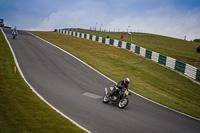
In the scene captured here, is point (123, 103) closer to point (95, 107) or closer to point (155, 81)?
point (95, 107)

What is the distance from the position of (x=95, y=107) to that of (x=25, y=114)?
403 centimetres

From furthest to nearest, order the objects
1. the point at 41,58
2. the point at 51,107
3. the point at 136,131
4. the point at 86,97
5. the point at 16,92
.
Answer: the point at 41,58
the point at 86,97
the point at 16,92
the point at 51,107
the point at 136,131

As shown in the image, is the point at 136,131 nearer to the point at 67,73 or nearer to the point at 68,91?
the point at 68,91

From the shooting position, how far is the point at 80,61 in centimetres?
2591

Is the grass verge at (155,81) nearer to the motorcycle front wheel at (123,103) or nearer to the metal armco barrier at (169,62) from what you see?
the metal armco barrier at (169,62)

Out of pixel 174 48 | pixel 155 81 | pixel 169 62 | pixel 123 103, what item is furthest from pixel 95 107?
pixel 174 48

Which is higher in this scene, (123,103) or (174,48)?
(174,48)

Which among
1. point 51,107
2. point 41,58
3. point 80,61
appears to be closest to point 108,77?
point 80,61

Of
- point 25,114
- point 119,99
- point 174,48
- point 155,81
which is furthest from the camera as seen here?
point 174,48

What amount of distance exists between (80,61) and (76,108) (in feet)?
47.0

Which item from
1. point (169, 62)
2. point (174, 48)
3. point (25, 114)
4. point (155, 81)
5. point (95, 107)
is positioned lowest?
point (155, 81)

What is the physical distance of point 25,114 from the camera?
9.62 m

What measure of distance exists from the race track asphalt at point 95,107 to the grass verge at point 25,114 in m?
0.78

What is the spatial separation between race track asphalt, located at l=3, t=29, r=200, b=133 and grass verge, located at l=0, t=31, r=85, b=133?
781mm
